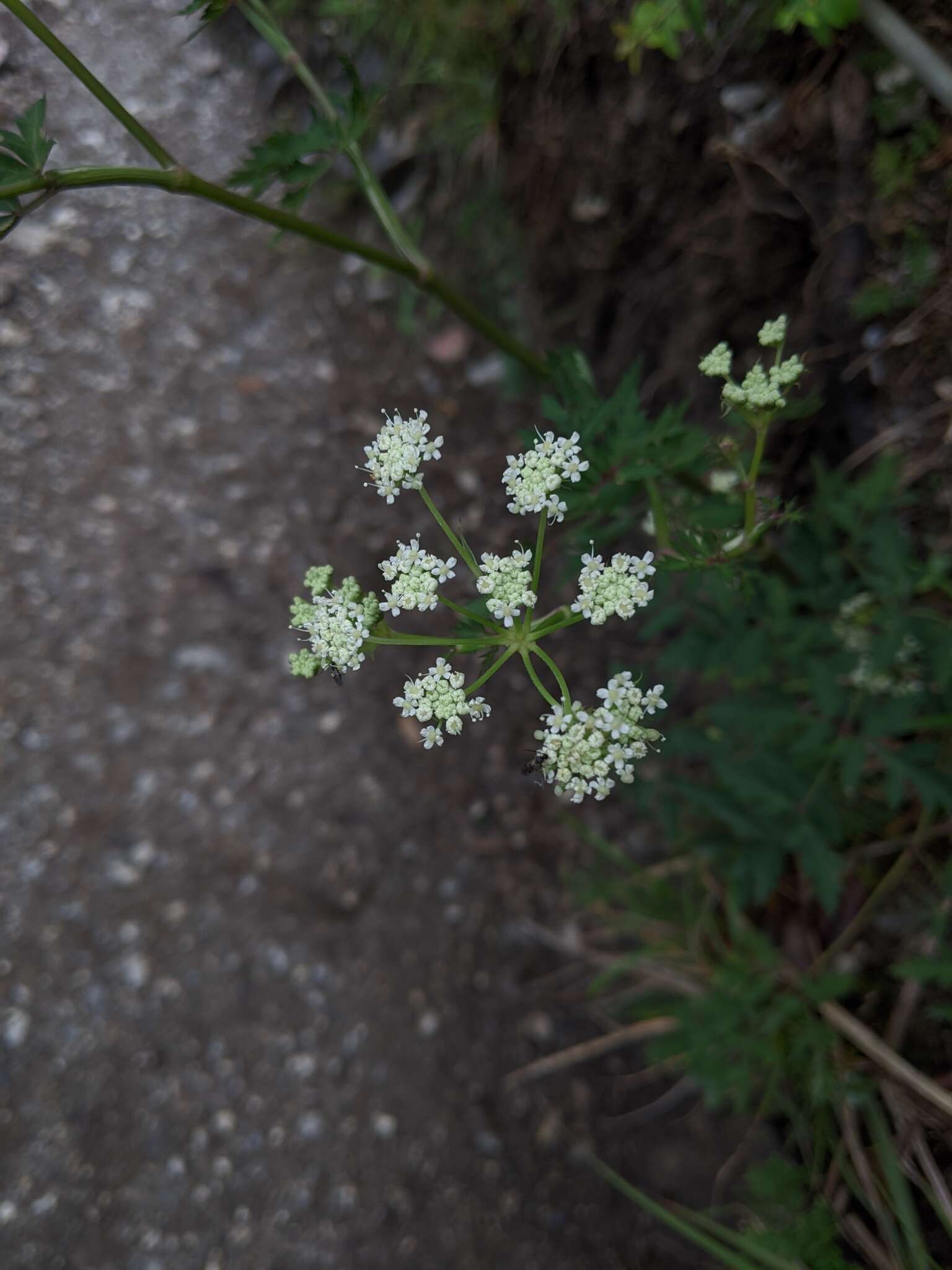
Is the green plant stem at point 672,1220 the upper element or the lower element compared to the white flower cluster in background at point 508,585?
lower

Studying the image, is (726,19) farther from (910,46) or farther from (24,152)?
(24,152)

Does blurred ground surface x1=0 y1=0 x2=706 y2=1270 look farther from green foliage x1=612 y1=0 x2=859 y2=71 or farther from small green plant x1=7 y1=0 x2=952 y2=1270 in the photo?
green foliage x1=612 y1=0 x2=859 y2=71

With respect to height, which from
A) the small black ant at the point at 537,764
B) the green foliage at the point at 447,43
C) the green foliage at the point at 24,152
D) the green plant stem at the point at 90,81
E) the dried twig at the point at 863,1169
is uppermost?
the green foliage at the point at 447,43

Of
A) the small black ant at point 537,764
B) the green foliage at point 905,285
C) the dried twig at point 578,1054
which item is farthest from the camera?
the dried twig at point 578,1054

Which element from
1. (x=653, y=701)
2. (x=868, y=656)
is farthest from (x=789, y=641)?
(x=653, y=701)

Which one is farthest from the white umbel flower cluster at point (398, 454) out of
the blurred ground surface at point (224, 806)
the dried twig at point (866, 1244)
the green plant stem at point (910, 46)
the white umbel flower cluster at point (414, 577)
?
the dried twig at point (866, 1244)

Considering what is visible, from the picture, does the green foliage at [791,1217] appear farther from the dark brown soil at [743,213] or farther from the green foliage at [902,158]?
the green foliage at [902,158]
